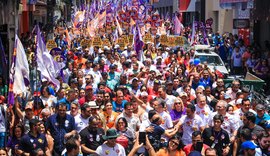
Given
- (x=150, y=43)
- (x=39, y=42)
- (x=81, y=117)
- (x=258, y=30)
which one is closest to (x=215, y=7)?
(x=258, y=30)

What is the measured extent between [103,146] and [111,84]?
Result: 6858 mm

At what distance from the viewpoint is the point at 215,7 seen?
50.7 metres

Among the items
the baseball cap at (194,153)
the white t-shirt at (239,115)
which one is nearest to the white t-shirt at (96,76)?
the white t-shirt at (239,115)

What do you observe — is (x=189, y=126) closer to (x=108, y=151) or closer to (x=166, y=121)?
(x=166, y=121)

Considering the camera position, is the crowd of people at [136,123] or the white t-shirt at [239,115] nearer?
the crowd of people at [136,123]

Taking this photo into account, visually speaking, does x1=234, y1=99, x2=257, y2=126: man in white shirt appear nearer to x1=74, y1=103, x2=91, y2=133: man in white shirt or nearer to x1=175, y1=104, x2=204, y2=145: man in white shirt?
x1=175, y1=104, x2=204, y2=145: man in white shirt

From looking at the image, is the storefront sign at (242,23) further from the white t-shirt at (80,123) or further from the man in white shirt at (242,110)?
the white t-shirt at (80,123)

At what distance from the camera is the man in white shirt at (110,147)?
29.9 feet

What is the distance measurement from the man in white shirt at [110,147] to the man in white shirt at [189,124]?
217 cm

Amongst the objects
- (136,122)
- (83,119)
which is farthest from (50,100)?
(136,122)

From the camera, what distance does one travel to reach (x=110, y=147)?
9164 mm

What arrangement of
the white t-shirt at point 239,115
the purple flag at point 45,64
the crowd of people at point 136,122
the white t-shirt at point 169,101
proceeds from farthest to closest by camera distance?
the purple flag at point 45,64, the white t-shirt at point 169,101, the white t-shirt at point 239,115, the crowd of people at point 136,122

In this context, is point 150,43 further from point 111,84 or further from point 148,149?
point 148,149

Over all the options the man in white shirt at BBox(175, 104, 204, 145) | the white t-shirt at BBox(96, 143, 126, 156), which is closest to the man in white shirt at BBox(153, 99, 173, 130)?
the man in white shirt at BBox(175, 104, 204, 145)
